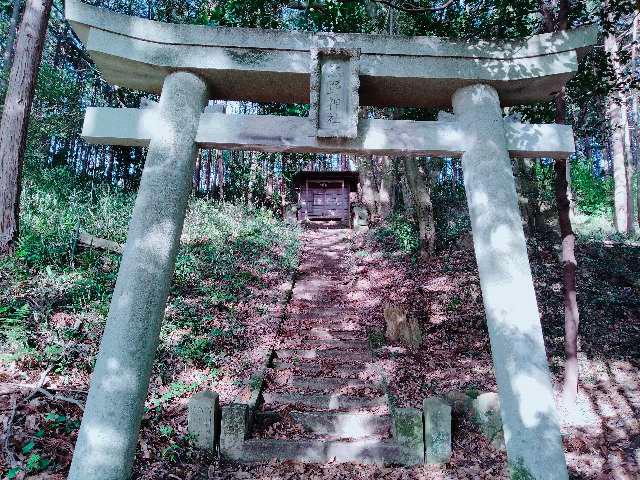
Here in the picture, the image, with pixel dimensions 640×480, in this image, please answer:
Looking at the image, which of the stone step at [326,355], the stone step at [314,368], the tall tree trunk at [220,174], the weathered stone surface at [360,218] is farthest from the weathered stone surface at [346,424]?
the tall tree trunk at [220,174]

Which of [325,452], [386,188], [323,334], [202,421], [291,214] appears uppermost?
[386,188]

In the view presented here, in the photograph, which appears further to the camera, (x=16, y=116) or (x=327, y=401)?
(x=16, y=116)

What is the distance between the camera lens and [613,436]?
191 inches

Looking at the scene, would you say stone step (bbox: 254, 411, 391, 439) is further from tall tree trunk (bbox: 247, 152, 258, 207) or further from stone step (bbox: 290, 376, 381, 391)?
tall tree trunk (bbox: 247, 152, 258, 207)

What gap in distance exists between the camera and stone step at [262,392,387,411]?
18.7ft

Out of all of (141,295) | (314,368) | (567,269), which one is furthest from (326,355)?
(141,295)

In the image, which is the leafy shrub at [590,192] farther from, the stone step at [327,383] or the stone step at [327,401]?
the stone step at [327,401]

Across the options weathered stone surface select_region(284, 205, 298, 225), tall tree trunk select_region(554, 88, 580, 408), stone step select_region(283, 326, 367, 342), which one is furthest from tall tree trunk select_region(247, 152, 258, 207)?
tall tree trunk select_region(554, 88, 580, 408)

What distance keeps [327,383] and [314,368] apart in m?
0.51

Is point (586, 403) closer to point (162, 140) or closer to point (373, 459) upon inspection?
point (373, 459)

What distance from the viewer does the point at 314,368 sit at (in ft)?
21.8

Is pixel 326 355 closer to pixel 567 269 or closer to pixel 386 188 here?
pixel 567 269

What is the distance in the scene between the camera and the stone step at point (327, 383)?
6.11 meters

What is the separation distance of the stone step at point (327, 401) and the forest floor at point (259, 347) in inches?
18.0
